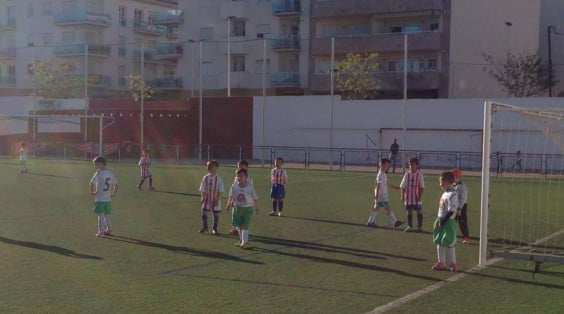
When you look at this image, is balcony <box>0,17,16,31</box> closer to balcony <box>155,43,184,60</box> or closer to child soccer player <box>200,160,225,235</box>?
balcony <box>155,43,184,60</box>

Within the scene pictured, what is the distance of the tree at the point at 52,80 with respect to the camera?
56644 mm

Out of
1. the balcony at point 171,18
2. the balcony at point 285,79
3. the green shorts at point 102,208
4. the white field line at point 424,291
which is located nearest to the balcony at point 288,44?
the balcony at point 285,79

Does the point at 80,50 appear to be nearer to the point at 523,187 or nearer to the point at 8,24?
the point at 8,24

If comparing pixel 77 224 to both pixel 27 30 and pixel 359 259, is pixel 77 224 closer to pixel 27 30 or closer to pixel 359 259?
pixel 359 259

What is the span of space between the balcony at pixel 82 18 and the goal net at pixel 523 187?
3958 centimetres

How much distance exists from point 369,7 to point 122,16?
2658cm

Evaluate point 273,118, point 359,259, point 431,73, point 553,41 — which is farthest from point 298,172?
point 553,41

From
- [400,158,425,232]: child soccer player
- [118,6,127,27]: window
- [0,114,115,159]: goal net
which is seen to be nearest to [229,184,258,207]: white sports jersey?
[400,158,425,232]: child soccer player

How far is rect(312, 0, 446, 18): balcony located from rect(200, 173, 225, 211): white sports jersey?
38385 millimetres

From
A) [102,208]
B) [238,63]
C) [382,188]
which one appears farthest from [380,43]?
[102,208]

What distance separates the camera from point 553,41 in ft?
189

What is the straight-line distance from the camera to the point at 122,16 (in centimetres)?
6750

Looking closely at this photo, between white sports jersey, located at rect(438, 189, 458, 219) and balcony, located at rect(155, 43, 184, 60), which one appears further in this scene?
balcony, located at rect(155, 43, 184, 60)

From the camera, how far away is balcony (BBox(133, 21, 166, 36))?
68.2 m
